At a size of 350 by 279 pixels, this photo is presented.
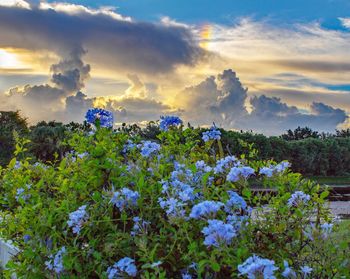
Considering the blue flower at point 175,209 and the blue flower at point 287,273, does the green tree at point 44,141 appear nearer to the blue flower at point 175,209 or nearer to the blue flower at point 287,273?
the blue flower at point 175,209

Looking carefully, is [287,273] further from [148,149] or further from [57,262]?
[148,149]

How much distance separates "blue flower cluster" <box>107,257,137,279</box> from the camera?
8.68ft

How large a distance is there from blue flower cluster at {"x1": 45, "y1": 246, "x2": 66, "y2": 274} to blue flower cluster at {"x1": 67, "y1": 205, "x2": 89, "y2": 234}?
168 millimetres

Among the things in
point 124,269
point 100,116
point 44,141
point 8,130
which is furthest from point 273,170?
point 44,141

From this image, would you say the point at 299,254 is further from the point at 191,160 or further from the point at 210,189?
the point at 191,160

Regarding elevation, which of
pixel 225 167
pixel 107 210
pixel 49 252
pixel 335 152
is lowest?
pixel 335 152

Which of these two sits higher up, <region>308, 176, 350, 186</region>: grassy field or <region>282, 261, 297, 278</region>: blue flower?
<region>282, 261, 297, 278</region>: blue flower

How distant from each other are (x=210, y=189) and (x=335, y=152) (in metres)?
30.2

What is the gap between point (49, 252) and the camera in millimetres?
3127

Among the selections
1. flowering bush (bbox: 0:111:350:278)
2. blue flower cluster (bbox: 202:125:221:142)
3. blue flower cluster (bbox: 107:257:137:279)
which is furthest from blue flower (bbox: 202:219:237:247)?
blue flower cluster (bbox: 202:125:221:142)

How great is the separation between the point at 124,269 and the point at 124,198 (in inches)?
17.4

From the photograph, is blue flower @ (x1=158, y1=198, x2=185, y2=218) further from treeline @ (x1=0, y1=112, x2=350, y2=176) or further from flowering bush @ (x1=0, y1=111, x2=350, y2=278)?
treeline @ (x1=0, y1=112, x2=350, y2=176)

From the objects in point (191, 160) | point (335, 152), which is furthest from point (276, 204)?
point (335, 152)

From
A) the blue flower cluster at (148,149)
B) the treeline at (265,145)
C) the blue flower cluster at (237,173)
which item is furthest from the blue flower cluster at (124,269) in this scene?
the treeline at (265,145)
